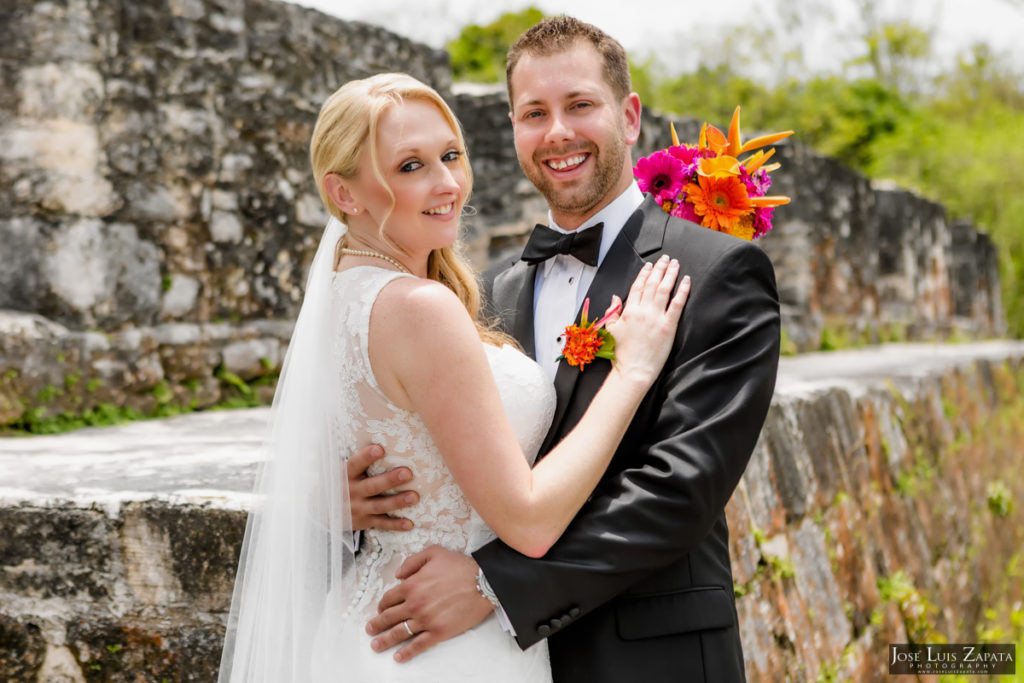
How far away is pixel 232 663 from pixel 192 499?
49cm

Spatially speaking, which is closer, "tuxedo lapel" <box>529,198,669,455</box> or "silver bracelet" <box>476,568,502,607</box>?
"silver bracelet" <box>476,568,502,607</box>

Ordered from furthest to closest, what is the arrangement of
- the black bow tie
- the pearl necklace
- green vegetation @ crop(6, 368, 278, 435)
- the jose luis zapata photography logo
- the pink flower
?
1. the jose luis zapata photography logo
2. green vegetation @ crop(6, 368, 278, 435)
3. the pink flower
4. the black bow tie
5. the pearl necklace

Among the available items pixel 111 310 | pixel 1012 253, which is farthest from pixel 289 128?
pixel 1012 253

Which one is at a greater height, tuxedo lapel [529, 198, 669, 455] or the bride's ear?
the bride's ear

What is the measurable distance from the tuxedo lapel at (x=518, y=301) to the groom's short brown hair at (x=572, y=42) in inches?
21.7

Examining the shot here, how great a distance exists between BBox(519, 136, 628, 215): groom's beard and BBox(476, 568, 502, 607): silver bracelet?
3.36 ft

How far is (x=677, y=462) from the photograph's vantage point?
1.90 meters

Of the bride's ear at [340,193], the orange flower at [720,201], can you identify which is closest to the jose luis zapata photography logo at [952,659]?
the orange flower at [720,201]

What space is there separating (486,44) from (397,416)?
18.2 meters

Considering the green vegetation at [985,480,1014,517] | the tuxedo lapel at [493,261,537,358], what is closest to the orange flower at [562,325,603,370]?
the tuxedo lapel at [493,261,537,358]

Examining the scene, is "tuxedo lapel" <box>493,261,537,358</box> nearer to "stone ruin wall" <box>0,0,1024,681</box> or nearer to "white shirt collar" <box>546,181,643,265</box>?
"white shirt collar" <box>546,181,643,265</box>

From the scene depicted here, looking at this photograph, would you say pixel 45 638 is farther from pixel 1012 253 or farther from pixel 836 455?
pixel 1012 253

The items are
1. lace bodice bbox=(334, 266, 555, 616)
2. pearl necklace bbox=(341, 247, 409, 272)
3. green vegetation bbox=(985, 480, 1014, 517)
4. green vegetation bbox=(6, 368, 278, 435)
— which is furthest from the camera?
green vegetation bbox=(985, 480, 1014, 517)

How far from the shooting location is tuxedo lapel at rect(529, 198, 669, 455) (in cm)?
209
